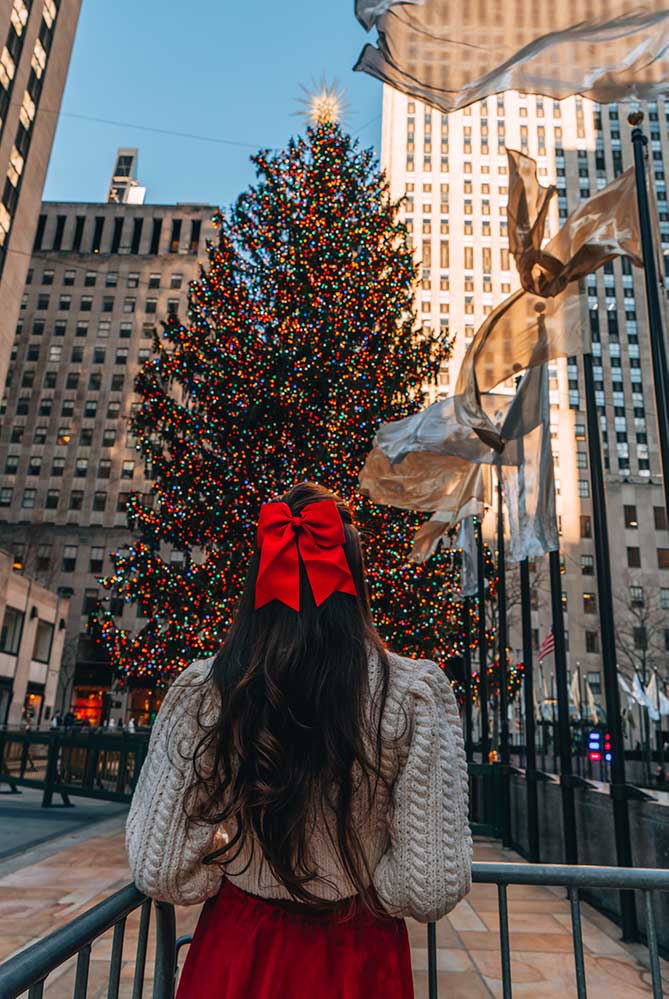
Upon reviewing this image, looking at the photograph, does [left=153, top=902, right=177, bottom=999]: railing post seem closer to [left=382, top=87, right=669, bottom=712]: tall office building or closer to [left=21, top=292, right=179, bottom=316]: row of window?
[left=382, top=87, right=669, bottom=712]: tall office building

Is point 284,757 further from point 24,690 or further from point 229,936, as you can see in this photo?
point 24,690

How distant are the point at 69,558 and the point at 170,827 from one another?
223 ft

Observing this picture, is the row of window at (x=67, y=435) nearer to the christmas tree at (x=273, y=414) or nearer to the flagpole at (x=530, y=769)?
the christmas tree at (x=273, y=414)

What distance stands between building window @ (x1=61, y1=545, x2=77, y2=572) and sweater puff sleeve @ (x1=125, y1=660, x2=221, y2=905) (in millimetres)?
67137

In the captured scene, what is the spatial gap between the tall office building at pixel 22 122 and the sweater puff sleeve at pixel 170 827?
122ft

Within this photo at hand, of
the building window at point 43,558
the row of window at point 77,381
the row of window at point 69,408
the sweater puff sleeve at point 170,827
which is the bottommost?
the sweater puff sleeve at point 170,827

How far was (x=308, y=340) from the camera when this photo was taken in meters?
14.8

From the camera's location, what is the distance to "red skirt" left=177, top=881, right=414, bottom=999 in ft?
5.50

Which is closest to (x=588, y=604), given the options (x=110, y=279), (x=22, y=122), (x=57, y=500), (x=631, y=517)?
(x=631, y=517)

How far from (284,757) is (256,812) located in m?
0.14

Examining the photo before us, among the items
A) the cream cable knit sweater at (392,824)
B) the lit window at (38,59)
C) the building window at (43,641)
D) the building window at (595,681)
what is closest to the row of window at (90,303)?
the lit window at (38,59)

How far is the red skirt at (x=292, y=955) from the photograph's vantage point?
1677mm

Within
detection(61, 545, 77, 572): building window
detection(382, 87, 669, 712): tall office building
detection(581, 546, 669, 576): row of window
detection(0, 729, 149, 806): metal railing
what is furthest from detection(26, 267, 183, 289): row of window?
detection(0, 729, 149, 806): metal railing

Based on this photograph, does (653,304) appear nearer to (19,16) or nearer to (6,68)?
(6,68)
